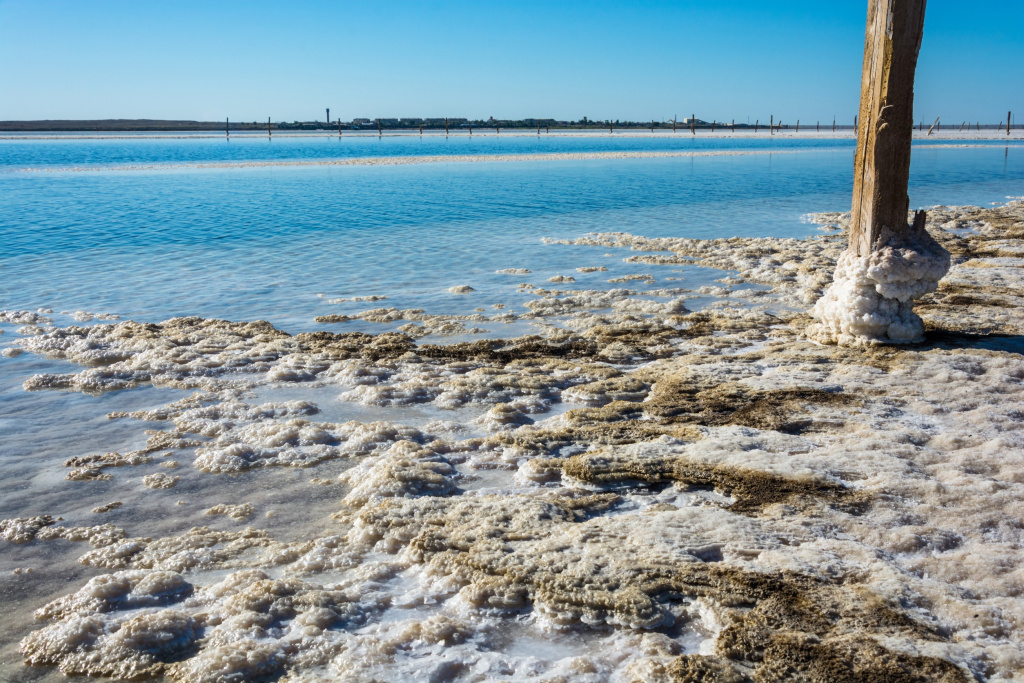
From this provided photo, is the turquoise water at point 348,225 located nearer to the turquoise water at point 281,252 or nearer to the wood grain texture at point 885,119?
the turquoise water at point 281,252

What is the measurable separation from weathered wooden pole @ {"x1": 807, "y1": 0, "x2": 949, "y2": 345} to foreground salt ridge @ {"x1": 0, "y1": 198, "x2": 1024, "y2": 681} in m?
0.39

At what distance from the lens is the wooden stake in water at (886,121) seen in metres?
5.74

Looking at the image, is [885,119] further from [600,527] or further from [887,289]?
[600,527]

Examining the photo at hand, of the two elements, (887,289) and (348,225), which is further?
(348,225)

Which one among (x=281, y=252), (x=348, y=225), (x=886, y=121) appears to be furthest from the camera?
(x=348, y=225)

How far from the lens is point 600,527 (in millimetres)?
3471

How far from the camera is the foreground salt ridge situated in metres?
2.70

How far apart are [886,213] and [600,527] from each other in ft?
14.1

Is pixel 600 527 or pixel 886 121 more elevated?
pixel 886 121

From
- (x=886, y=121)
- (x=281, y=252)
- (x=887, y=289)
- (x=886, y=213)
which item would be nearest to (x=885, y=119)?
(x=886, y=121)

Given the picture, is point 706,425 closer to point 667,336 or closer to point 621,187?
point 667,336

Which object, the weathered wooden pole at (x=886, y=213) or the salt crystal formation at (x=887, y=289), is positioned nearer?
the weathered wooden pole at (x=886, y=213)

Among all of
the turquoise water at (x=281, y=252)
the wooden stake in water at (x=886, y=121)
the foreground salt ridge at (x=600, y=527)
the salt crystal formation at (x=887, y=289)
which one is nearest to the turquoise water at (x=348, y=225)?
the turquoise water at (x=281, y=252)

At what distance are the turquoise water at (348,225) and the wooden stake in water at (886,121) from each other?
4064mm
